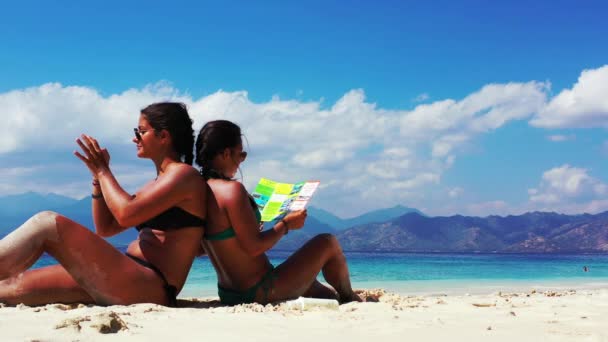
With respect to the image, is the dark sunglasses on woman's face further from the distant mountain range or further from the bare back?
the distant mountain range

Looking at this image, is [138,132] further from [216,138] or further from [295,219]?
[295,219]

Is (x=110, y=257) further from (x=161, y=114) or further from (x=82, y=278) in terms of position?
(x=161, y=114)

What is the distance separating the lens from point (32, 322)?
132 inches

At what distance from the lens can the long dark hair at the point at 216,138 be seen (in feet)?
14.0

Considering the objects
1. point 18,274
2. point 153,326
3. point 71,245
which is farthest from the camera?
point 18,274

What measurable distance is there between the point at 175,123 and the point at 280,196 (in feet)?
3.15

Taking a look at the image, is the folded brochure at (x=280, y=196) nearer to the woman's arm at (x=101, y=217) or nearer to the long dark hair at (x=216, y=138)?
the long dark hair at (x=216, y=138)

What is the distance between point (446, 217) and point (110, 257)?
139203mm

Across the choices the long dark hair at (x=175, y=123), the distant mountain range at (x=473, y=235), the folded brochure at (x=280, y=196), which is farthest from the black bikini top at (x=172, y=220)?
the distant mountain range at (x=473, y=235)

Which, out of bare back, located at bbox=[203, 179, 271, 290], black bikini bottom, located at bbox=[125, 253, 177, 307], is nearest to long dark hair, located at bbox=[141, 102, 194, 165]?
bare back, located at bbox=[203, 179, 271, 290]

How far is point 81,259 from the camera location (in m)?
3.92

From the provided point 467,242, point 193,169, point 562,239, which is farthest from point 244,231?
point 467,242

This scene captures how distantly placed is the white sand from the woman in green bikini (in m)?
0.28

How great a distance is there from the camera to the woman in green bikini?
13.6 feet
